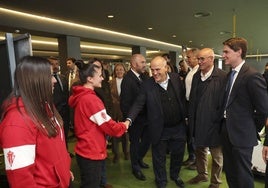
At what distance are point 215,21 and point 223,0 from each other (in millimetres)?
2441

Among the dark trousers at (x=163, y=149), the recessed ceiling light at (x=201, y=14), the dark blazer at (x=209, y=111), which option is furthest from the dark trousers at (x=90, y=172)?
the recessed ceiling light at (x=201, y=14)

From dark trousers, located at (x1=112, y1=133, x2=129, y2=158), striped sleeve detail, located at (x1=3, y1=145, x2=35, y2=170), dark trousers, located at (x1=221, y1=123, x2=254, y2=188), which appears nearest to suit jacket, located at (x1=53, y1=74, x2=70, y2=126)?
dark trousers, located at (x1=112, y1=133, x2=129, y2=158)

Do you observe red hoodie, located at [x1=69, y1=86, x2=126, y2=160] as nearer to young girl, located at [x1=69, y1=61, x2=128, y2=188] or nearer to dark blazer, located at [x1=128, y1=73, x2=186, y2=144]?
young girl, located at [x1=69, y1=61, x2=128, y2=188]

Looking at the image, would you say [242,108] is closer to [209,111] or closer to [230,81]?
[230,81]

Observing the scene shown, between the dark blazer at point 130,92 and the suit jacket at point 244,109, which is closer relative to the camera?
the suit jacket at point 244,109

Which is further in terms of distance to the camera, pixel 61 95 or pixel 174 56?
pixel 174 56

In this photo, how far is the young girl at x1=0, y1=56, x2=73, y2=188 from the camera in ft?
3.91

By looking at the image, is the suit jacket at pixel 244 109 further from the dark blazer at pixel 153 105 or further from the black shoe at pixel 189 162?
the black shoe at pixel 189 162

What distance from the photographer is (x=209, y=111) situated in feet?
9.68

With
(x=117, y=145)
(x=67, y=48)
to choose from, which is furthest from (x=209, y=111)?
(x=67, y=48)

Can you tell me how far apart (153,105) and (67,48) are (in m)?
5.33

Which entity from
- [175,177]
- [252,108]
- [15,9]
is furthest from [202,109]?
[15,9]

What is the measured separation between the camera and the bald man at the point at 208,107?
2.95 metres

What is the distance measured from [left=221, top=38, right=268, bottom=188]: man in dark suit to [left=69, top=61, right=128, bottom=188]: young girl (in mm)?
1012
